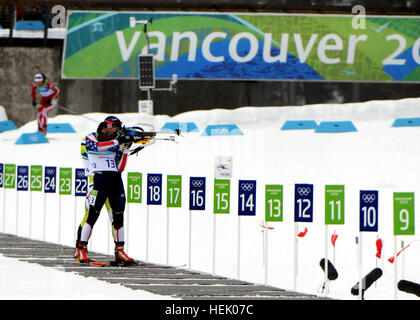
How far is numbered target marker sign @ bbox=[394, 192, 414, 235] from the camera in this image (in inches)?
433

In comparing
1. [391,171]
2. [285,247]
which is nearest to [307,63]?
[391,171]

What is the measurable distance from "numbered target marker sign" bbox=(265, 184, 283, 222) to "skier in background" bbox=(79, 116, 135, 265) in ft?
6.20

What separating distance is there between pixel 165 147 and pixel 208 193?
17.2 feet

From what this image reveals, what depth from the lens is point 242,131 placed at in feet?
87.6

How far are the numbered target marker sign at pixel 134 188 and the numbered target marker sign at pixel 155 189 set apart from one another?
0.16 m

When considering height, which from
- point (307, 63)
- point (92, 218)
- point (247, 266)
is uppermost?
point (307, 63)

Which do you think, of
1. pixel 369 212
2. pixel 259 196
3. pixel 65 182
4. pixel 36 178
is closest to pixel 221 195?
pixel 369 212

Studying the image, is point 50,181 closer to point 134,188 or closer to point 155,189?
point 134,188

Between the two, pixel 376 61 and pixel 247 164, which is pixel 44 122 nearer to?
pixel 247 164

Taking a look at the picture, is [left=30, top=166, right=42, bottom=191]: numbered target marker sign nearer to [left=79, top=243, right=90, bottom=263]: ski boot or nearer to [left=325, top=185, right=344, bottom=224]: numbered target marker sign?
[left=79, top=243, right=90, bottom=263]: ski boot

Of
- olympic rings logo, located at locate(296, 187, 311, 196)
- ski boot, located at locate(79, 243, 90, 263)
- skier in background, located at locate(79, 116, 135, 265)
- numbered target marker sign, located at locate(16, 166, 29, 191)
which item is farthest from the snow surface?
olympic rings logo, located at locate(296, 187, 311, 196)

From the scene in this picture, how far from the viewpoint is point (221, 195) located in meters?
13.2

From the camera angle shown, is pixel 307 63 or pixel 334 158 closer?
pixel 334 158

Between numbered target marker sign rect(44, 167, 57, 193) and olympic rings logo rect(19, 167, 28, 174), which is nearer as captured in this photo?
numbered target marker sign rect(44, 167, 57, 193)
